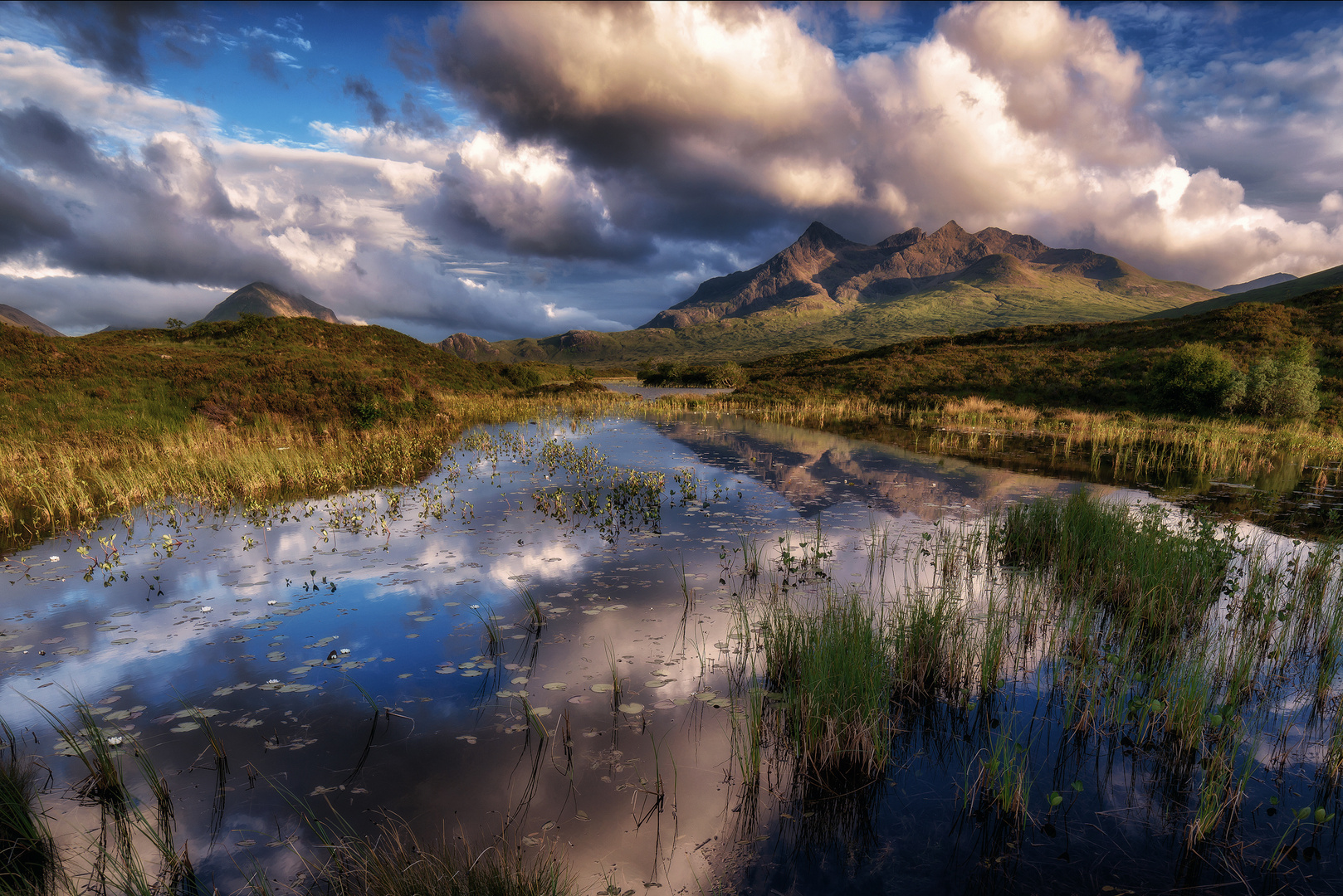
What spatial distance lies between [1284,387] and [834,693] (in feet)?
147

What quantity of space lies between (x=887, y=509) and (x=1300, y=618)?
8.37m

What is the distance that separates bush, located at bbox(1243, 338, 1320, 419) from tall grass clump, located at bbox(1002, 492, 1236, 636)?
3196 cm

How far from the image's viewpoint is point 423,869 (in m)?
3.97

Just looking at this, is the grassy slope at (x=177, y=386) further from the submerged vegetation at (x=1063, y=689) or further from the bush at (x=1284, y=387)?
the bush at (x=1284, y=387)

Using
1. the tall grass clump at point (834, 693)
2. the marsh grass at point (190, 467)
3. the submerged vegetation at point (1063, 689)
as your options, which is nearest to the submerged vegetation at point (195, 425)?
the marsh grass at point (190, 467)

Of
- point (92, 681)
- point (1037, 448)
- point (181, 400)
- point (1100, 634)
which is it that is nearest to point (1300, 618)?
point (1100, 634)

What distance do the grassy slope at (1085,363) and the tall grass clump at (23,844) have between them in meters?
52.0

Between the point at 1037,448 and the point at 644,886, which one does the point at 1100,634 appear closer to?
the point at 644,886

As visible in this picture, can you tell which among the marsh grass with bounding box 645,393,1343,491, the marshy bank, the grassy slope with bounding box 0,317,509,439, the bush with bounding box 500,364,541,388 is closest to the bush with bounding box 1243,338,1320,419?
the marsh grass with bounding box 645,393,1343,491

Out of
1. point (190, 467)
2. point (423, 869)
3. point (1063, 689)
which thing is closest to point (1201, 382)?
point (1063, 689)

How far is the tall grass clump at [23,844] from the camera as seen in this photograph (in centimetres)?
413

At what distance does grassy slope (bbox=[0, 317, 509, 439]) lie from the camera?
22391 mm

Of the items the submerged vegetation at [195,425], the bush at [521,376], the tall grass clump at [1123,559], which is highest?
the bush at [521,376]

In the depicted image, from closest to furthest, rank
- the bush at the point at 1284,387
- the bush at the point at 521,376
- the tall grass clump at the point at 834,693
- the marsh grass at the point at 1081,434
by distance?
1. the tall grass clump at the point at 834,693
2. the marsh grass at the point at 1081,434
3. the bush at the point at 1284,387
4. the bush at the point at 521,376
